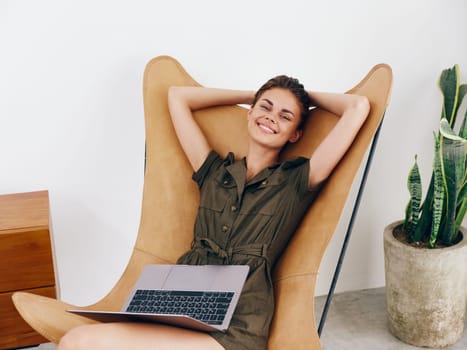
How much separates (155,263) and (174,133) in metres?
0.44

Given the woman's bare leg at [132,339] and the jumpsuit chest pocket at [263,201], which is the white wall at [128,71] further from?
the woman's bare leg at [132,339]

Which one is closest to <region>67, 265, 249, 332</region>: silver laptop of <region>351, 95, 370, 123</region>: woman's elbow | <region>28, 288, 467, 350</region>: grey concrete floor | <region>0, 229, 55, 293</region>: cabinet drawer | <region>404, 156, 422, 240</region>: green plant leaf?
<region>0, 229, 55, 293</region>: cabinet drawer

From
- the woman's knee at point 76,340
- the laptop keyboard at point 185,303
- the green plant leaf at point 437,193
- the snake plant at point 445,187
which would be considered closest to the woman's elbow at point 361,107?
the snake plant at point 445,187

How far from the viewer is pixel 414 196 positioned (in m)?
2.47

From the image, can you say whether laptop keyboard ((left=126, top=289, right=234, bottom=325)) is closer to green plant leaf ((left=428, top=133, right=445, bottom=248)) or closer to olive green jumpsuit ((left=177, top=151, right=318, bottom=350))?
olive green jumpsuit ((left=177, top=151, right=318, bottom=350))

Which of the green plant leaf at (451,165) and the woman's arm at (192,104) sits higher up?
the woman's arm at (192,104)

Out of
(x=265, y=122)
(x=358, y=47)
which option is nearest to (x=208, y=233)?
(x=265, y=122)

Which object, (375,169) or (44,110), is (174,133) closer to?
(44,110)

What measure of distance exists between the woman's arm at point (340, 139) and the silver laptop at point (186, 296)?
363 millimetres

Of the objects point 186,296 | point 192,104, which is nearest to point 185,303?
point 186,296

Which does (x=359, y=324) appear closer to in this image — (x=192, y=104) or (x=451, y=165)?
(x=451, y=165)

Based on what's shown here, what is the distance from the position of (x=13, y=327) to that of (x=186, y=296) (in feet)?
2.34

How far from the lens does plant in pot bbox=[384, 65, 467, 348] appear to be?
2420 millimetres

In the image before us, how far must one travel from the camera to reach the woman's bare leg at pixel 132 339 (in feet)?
5.45
